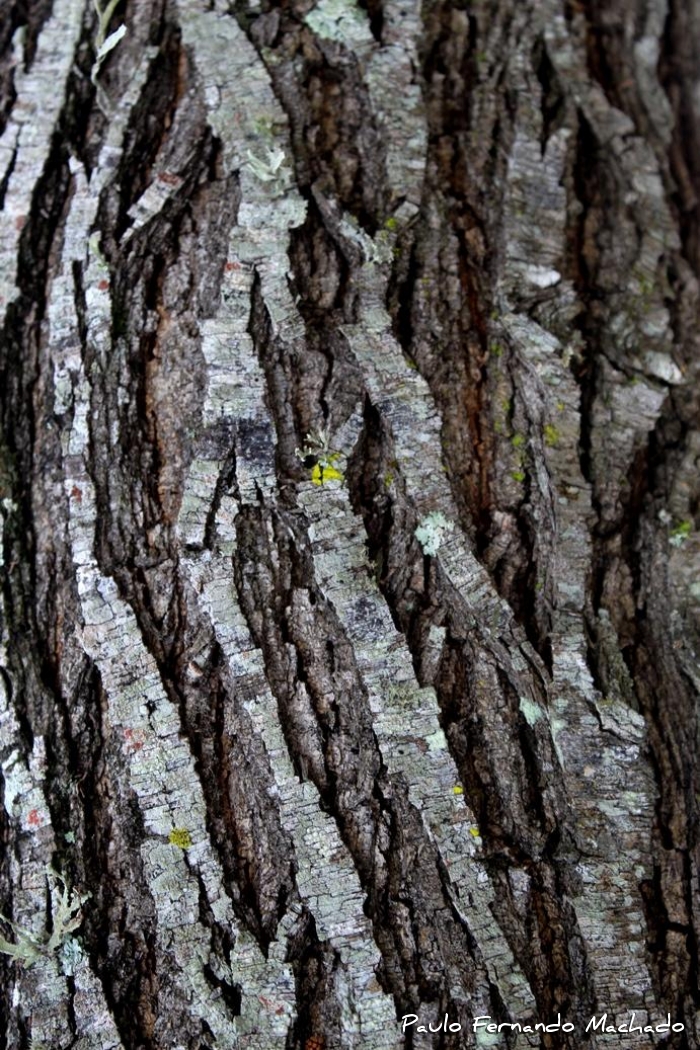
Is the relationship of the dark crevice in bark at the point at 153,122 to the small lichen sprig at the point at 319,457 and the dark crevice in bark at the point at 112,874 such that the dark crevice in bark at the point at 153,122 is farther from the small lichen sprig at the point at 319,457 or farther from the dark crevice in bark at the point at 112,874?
the dark crevice in bark at the point at 112,874

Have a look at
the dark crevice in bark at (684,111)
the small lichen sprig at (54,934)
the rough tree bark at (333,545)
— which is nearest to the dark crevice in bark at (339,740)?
the rough tree bark at (333,545)

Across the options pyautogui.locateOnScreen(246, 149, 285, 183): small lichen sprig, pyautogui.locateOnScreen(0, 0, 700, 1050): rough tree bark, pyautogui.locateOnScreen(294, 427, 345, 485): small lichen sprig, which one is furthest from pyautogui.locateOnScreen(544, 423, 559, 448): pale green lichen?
pyautogui.locateOnScreen(246, 149, 285, 183): small lichen sprig

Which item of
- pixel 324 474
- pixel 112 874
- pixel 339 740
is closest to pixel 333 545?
pixel 324 474

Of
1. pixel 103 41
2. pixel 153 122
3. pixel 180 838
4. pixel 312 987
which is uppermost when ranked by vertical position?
pixel 103 41

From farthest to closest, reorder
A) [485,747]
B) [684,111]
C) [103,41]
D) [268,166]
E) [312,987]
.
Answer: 1. [684,111]
2. [103,41]
3. [268,166]
4. [485,747]
5. [312,987]

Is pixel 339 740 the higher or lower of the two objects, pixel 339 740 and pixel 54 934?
the higher

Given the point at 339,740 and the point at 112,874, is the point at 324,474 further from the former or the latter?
the point at 112,874

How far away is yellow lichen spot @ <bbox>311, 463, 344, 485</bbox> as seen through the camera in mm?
1578

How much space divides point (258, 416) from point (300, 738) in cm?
54

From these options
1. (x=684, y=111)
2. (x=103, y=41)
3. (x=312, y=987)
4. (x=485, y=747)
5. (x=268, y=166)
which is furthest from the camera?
(x=684, y=111)

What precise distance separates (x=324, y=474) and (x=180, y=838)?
62cm

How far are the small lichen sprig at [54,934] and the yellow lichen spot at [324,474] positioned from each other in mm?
747

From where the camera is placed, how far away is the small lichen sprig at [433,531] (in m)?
1.58

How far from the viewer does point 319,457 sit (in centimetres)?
159
